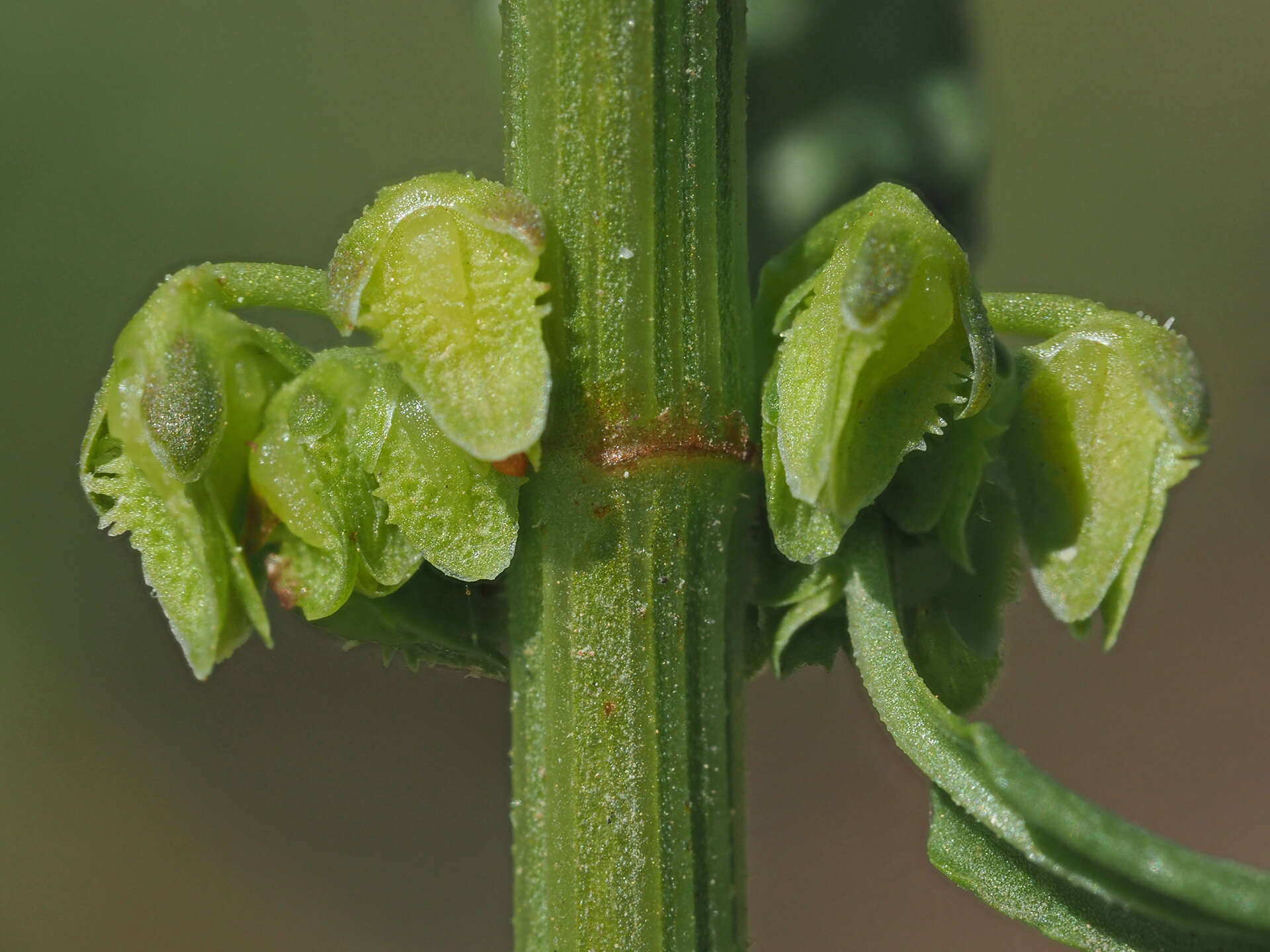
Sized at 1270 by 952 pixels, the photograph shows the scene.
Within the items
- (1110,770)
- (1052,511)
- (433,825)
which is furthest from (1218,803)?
(1052,511)

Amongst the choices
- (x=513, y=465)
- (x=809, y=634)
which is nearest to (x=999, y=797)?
(x=809, y=634)

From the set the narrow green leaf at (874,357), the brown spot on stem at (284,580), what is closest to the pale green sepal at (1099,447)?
the narrow green leaf at (874,357)

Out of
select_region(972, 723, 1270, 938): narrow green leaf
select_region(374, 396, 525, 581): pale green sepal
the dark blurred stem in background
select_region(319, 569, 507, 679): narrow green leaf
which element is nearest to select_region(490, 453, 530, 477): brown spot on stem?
select_region(374, 396, 525, 581): pale green sepal

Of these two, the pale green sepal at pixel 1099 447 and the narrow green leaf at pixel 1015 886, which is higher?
the pale green sepal at pixel 1099 447

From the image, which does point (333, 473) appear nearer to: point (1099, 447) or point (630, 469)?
point (630, 469)

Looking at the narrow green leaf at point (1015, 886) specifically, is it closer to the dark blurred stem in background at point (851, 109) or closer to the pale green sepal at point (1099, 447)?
the pale green sepal at point (1099, 447)
